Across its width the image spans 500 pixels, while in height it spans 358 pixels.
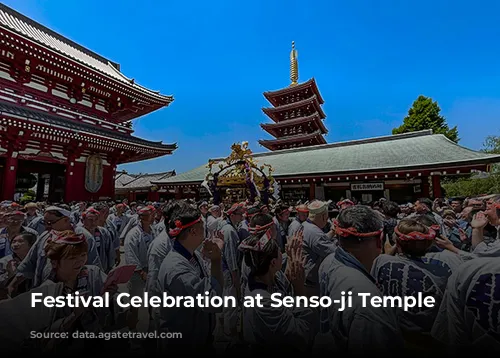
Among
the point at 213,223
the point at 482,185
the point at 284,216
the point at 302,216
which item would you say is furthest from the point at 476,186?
the point at 213,223

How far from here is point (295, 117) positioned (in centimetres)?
3092

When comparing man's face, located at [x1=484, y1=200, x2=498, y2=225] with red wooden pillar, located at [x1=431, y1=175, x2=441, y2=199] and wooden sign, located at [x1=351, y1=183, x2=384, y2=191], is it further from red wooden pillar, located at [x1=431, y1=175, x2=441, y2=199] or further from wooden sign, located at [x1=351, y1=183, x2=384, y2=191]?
wooden sign, located at [x1=351, y1=183, x2=384, y2=191]

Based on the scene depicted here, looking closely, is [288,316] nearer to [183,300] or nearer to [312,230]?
[183,300]

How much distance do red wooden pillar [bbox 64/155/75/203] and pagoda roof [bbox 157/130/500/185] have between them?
6220 mm

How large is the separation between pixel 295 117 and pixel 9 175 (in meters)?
26.2

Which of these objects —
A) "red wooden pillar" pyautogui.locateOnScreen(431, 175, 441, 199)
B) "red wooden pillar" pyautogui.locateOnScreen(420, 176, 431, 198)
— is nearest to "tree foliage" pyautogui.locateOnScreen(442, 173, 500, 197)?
"red wooden pillar" pyautogui.locateOnScreen(420, 176, 431, 198)

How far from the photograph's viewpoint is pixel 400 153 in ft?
47.7

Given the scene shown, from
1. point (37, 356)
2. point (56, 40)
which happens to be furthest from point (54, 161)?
point (37, 356)

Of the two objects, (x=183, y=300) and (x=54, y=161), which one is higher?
(x=54, y=161)

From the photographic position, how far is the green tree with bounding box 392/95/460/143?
95.6 feet

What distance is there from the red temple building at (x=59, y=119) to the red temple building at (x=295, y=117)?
50.9ft

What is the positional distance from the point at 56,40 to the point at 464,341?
24.9 m

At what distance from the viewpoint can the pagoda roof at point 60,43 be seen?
1506 centimetres

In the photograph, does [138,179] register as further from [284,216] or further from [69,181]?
[284,216]
